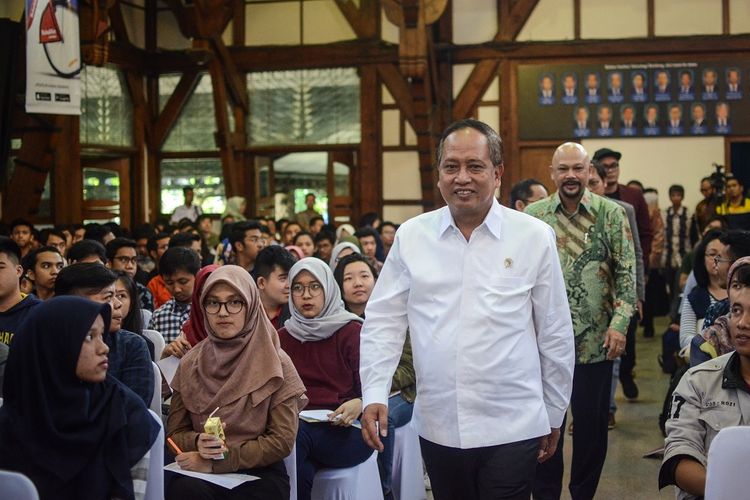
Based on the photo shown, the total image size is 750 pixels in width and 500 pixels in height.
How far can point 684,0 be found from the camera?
12586mm

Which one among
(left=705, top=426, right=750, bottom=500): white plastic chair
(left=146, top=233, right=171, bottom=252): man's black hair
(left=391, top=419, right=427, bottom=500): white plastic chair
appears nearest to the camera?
(left=705, top=426, right=750, bottom=500): white plastic chair

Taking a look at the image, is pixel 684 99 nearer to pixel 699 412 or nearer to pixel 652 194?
pixel 652 194

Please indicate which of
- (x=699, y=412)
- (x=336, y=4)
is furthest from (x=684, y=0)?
(x=699, y=412)

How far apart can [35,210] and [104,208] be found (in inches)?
77.8

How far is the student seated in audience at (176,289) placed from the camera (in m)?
5.07

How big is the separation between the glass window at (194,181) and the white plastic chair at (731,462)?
1199cm

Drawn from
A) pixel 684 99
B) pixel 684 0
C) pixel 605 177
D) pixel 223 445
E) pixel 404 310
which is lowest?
pixel 223 445

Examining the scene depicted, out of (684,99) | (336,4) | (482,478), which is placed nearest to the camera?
(482,478)

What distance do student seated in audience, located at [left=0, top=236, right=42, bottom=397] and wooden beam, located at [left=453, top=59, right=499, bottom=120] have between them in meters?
9.32

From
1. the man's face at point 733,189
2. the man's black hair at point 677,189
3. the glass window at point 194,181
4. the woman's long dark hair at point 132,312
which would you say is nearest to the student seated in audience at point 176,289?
the woman's long dark hair at point 132,312

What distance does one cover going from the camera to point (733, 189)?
10828 millimetres

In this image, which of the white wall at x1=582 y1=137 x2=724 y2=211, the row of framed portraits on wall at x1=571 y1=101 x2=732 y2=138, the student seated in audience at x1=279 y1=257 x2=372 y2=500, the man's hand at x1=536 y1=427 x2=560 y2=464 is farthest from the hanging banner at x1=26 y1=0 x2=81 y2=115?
the man's hand at x1=536 y1=427 x2=560 y2=464

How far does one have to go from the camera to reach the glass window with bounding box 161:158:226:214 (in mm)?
14109

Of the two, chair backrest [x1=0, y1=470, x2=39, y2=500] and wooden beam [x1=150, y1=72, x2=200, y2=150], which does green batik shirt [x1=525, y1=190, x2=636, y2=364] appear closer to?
chair backrest [x1=0, y1=470, x2=39, y2=500]
